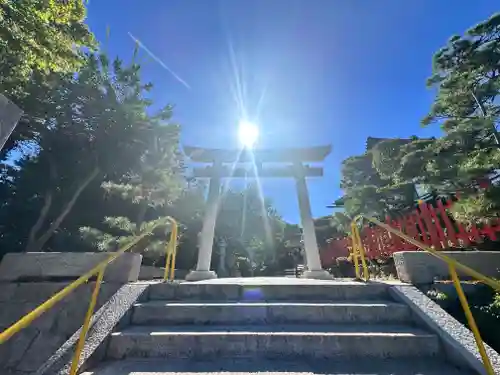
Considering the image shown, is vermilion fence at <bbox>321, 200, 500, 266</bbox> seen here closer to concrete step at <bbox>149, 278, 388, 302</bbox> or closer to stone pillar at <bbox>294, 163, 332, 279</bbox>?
stone pillar at <bbox>294, 163, 332, 279</bbox>

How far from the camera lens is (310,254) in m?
6.96

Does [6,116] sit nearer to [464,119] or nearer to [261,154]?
[261,154]

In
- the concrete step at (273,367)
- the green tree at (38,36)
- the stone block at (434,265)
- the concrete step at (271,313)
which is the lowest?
the concrete step at (273,367)

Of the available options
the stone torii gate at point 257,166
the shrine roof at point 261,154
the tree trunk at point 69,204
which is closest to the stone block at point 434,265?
the stone torii gate at point 257,166

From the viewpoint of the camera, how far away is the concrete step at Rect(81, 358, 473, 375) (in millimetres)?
2305

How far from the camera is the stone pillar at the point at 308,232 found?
6.46m

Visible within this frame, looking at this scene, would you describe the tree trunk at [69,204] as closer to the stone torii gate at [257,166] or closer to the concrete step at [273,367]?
the stone torii gate at [257,166]

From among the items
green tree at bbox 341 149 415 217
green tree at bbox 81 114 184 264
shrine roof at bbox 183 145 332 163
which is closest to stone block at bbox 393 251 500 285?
shrine roof at bbox 183 145 332 163

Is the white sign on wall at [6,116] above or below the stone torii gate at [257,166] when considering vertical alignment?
below

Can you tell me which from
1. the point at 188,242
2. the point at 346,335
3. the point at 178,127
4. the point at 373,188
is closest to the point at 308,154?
the point at 346,335

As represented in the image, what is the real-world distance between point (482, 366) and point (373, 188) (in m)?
14.1

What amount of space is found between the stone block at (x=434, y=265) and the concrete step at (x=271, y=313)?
829 millimetres

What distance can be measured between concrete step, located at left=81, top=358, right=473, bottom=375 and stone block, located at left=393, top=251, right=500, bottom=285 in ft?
4.94

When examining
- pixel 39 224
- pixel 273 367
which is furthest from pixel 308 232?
pixel 39 224
